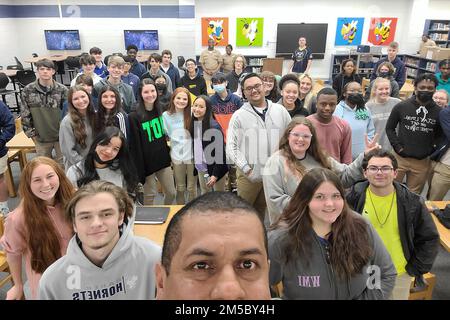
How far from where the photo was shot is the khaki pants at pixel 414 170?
341cm

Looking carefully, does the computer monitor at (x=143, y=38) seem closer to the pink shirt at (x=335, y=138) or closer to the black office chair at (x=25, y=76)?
the black office chair at (x=25, y=76)

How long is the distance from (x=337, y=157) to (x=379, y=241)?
1253 millimetres

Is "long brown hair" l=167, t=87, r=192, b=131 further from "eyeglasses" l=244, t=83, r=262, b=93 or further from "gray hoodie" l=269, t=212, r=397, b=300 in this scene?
"gray hoodie" l=269, t=212, r=397, b=300

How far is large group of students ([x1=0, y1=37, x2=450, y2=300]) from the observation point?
83 centimetres

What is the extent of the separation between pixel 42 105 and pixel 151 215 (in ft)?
6.92

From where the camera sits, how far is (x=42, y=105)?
3.68m

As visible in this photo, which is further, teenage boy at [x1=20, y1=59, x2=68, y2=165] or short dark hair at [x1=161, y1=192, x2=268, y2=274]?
teenage boy at [x1=20, y1=59, x2=68, y2=165]

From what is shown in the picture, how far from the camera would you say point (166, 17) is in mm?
10945

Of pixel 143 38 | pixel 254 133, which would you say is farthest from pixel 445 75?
pixel 143 38

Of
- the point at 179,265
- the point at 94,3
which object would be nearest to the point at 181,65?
the point at 94,3

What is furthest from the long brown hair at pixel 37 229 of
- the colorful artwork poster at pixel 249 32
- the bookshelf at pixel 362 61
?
the bookshelf at pixel 362 61

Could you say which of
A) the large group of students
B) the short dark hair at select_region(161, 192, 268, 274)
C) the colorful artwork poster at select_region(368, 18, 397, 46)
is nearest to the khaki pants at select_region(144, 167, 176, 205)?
the large group of students

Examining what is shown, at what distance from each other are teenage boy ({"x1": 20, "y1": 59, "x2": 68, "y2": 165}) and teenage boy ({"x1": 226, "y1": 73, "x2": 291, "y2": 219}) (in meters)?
2.09
